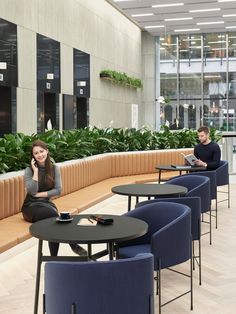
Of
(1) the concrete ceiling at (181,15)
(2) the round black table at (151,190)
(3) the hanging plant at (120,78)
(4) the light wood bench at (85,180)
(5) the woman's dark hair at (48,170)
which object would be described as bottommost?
(4) the light wood bench at (85,180)

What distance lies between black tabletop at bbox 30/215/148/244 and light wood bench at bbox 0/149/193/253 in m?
1.43

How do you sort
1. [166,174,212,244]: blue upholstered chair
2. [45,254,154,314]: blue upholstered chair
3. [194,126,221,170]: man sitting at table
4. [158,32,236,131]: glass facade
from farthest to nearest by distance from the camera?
[158,32,236,131]: glass facade < [194,126,221,170]: man sitting at table < [166,174,212,244]: blue upholstered chair < [45,254,154,314]: blue upholstered chair

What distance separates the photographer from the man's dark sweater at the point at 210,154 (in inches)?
283

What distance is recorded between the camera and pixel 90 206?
667cm

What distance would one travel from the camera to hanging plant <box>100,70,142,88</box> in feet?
48.9

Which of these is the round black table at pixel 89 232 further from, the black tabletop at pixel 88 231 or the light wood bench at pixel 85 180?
the light wood bench at pixel 85 180

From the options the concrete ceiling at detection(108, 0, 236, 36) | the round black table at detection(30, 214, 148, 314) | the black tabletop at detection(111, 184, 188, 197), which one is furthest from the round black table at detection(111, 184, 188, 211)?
the concrete ceiling at detection(108, 0, 236, 36)

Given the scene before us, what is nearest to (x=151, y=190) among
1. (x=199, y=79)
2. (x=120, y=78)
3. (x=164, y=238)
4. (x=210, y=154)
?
(x=164, y=238)

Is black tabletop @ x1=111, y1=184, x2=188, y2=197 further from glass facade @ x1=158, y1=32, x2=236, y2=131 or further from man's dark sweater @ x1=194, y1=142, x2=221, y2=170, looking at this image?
glass facade @ x1=158, y1=32, x2=236, y2=131

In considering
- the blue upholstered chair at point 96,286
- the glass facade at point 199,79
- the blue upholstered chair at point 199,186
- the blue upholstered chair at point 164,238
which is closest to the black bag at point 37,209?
the blue upholstered chair at point 199,186

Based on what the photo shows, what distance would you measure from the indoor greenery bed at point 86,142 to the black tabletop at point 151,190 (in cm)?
148

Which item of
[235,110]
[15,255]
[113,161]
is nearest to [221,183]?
[113,161]

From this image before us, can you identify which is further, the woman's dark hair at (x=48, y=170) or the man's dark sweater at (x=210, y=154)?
the man's dark sweater at (x=210, y=154)

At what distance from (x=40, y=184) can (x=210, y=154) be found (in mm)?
3058
